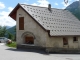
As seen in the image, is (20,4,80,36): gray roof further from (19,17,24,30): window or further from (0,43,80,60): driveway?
(0,43,80,60): driveway

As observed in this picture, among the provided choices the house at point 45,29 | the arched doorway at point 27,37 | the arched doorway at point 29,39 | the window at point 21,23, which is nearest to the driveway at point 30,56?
the house at point 45,29

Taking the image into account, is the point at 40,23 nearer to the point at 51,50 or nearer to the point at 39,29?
the point at 39,29

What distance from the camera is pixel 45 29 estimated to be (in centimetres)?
2252

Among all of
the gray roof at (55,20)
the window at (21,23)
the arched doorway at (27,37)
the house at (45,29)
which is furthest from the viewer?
the window at (21,23)

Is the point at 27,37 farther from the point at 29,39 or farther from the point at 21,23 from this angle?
the point at 21,23

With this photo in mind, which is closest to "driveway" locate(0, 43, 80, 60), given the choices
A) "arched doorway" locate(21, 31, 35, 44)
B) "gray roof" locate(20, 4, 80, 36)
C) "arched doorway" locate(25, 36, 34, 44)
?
"gray roof" locate(20, 4, 80, 36)

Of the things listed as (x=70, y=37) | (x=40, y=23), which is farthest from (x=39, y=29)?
(x=70, y=37)

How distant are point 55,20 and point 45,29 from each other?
4.20 meters

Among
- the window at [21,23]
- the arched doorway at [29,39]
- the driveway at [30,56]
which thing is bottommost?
the driveway at [30,56]

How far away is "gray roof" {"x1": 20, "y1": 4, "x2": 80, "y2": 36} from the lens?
2398 cm

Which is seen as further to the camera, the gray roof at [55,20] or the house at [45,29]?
the gray roof at [55,20]

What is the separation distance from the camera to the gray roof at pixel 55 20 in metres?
24.0

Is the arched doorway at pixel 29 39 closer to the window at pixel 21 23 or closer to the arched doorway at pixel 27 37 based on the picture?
the arched doorway at pixel 27 37

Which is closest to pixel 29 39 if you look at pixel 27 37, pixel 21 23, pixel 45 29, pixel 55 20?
pixel 27 37
